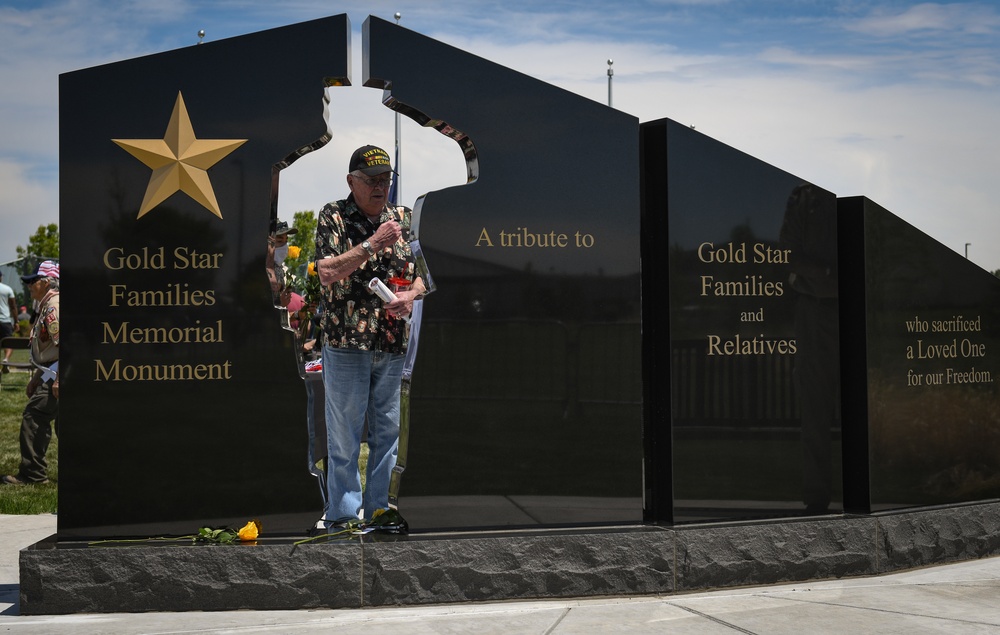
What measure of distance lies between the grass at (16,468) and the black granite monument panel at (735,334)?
4.06 m

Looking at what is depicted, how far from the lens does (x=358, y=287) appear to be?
5.52 m

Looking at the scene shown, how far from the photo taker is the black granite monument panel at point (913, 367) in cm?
638

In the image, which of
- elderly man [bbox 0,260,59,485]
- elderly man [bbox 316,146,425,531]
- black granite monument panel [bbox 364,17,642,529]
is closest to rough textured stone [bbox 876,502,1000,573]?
black granite monument panel [bbox 364,17,642,529]

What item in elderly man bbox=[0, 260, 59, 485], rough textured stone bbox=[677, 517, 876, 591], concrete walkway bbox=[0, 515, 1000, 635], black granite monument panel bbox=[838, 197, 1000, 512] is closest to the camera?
concrete walkway bbox=[0, 515, 1000, 635]

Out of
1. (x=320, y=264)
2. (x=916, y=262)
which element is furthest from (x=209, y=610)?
(x=916, y=262)

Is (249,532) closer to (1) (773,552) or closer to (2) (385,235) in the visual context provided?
(2) (385,235)

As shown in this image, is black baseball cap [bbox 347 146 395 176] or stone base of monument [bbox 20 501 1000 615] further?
black baseball cap [bbox 347 146 395 176]

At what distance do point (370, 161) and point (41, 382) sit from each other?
560 cm

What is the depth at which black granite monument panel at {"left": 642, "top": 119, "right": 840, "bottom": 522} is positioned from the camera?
5922mm

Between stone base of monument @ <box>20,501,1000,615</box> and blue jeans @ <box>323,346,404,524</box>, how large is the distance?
30 cm

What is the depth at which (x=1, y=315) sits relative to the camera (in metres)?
20.2

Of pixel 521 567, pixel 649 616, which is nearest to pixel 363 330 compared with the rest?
pixel 521 567

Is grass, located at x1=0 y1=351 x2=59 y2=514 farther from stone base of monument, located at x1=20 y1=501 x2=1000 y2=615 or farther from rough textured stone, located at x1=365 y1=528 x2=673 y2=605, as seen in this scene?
rough textured stone, located at x1=365 y1=528 x2=673 y2=605

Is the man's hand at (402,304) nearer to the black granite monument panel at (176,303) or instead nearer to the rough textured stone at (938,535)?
the black granite monument panel at (176,303)
